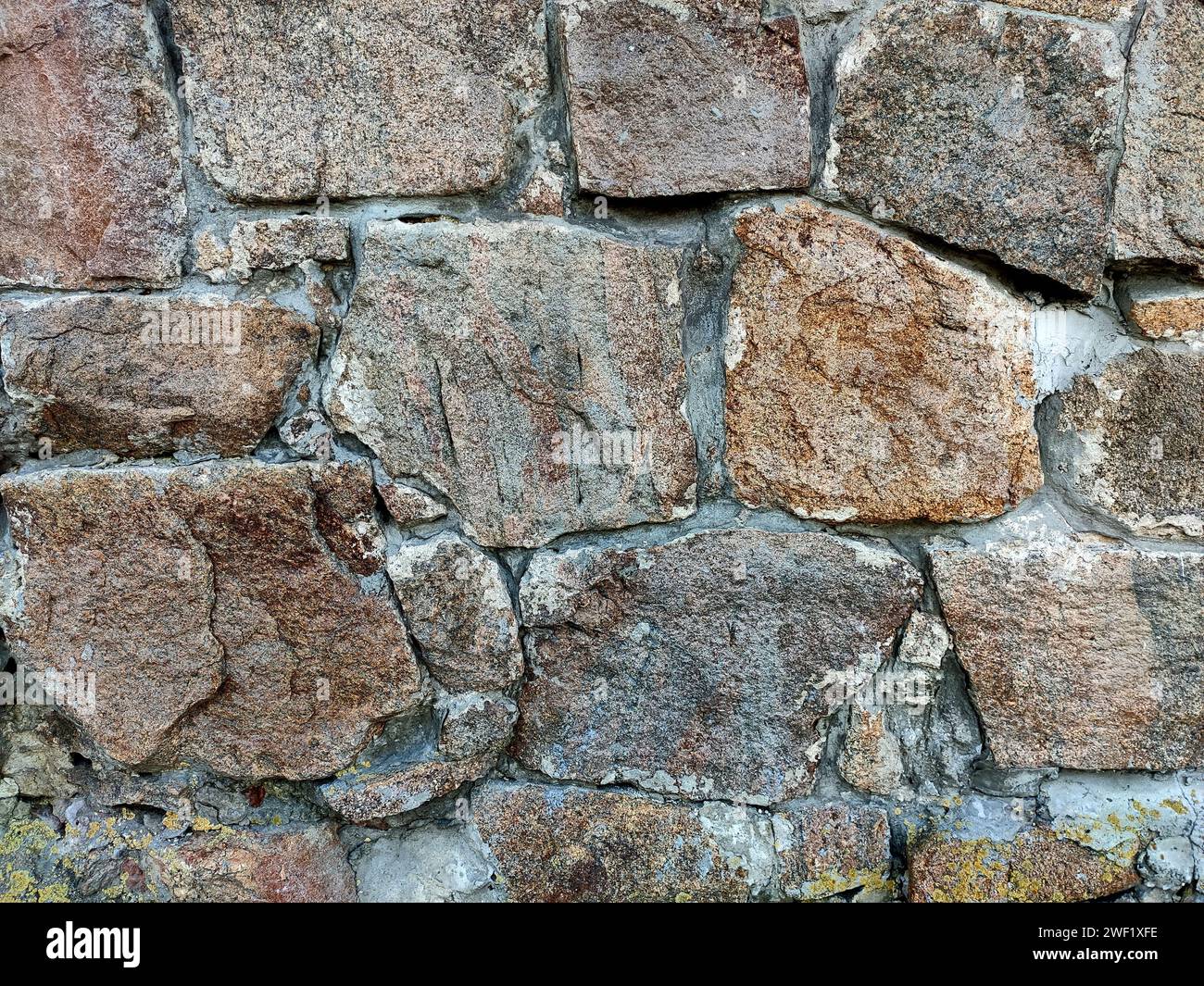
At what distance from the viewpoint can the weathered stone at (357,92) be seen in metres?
1.32

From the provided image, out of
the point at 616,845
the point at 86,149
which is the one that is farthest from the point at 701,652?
the point at 86,149

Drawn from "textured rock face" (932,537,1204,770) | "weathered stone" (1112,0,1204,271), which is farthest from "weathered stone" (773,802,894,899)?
"weathered stone" (1112,0,1204,271)

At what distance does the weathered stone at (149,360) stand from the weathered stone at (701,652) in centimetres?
57

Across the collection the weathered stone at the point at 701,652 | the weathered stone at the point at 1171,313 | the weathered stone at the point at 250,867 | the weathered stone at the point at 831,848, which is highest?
the weathered stone at the point at 1171,313

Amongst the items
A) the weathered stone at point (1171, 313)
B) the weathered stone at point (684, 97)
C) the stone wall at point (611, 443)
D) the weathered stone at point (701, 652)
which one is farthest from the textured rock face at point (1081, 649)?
the weathered stone at point (684, 97)

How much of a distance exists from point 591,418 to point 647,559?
262mm

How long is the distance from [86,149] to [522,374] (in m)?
0.80

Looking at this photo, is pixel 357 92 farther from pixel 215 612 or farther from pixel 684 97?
pixel 215 612

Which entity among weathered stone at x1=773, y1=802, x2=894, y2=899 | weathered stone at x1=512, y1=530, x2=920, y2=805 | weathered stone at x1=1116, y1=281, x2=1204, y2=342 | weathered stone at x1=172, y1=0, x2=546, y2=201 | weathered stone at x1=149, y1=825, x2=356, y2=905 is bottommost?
weathered stone at x1=149, y1=825, x2=356, y2=905

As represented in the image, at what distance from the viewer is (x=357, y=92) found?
133cm

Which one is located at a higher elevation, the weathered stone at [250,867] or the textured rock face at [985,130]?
the textured rock face at [985,130]

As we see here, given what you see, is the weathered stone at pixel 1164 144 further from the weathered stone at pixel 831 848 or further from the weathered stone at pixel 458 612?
the weathered stone at pixel 458 612

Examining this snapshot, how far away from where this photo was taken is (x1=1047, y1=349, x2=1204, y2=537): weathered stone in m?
1.37

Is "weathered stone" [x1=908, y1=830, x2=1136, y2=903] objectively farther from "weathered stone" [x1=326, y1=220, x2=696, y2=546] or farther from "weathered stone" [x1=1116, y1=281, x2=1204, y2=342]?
"weathered stone" [x1=1116, y1=281, x2=1204, y2=342]
